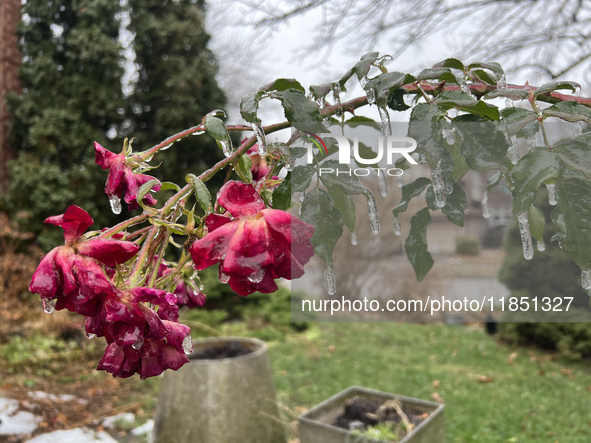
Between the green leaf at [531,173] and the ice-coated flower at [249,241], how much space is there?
0.62ft

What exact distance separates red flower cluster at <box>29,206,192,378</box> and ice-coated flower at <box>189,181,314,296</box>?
0.05m

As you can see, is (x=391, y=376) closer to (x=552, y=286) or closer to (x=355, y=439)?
(x=355, y=439)

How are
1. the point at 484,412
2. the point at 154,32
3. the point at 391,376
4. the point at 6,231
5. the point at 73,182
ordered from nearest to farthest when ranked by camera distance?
the point at 484,412 < the point at 391,376 < the point at 6,231 < the point at 73,182 < the point at 154,32

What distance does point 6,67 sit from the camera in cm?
502

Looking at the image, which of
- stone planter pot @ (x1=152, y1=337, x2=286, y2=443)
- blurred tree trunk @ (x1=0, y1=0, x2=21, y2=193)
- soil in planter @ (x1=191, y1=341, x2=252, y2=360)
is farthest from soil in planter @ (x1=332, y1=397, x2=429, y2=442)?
blurred tree trunk @ (x1=0, y1=0, x2=21, y2=193)

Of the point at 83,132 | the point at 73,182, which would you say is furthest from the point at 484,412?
the point at 83,132

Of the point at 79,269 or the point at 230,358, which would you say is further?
the point at 230,358

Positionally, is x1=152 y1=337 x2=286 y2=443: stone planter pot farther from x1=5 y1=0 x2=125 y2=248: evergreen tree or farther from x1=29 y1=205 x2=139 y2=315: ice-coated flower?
x1=5 y1=0 x2=125 y2=248: evergreen tree

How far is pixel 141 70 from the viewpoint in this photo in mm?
5508

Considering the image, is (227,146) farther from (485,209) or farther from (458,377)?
(458,377)

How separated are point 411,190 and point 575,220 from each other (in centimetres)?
15

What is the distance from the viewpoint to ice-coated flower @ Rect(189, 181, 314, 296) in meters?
0.31

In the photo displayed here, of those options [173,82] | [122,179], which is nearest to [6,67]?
[173,82]

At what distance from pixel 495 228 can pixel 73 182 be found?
15.9 feet
